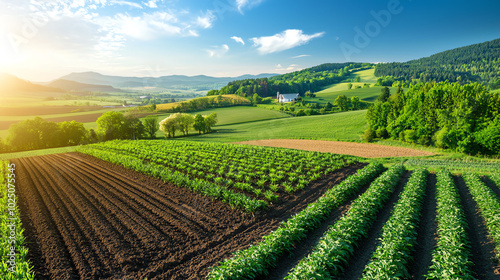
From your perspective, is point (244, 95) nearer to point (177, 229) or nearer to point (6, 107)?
point (6, 107)

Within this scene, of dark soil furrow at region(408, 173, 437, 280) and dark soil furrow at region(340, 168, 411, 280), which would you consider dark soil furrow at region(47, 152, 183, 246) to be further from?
dark soil furrow at region(408, 173, 437, 280)

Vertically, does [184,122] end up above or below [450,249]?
above

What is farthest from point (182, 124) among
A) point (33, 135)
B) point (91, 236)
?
point (91, 236)

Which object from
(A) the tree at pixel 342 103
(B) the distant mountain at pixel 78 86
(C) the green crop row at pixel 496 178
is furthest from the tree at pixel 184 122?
(B) the distant mountain at pixel 78 86

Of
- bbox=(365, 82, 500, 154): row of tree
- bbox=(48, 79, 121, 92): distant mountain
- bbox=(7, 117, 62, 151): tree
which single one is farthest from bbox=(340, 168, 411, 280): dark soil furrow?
bbox=(48, 79, 121, 92): distant mountain

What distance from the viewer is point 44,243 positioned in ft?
30.6

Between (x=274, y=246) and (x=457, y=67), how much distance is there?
178562mm

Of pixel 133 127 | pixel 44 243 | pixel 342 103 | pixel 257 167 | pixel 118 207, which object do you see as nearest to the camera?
pixel 44 243

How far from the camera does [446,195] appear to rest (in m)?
12.3

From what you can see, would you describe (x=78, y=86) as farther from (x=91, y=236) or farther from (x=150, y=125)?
(x=91, y=236)

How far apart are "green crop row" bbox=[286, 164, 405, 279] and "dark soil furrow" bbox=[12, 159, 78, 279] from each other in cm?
829

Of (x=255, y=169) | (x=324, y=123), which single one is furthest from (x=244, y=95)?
(x=255, y=169)

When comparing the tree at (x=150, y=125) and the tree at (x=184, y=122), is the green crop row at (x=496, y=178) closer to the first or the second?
the tree at (x=184, y=122)

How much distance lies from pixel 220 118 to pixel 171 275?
7189cm
